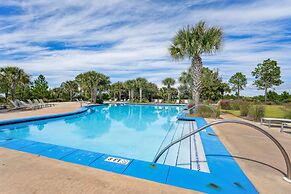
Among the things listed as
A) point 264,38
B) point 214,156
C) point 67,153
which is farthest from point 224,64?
point 67,153

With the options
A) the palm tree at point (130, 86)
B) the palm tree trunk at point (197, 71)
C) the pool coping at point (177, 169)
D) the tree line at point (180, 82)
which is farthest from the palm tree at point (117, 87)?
the pool coping at point (177, 169)

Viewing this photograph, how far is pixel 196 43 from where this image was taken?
10.8m

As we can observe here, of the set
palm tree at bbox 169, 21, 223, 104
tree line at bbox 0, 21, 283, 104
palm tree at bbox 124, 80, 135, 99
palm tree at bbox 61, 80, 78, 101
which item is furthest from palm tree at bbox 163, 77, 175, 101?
palm tree at bbox 169, 21, 223, 104

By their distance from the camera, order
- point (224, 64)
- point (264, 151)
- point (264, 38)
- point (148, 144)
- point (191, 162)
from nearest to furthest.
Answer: point (191, 162) < point (264, 151) < point (148, 144) < point (264, 38) < point (224, 64)

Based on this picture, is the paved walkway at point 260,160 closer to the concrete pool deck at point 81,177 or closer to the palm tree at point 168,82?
the concrete pool deck at point 81,177

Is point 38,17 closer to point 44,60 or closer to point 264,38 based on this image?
point 44,60

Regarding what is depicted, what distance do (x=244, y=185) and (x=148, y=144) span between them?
12.7 feet

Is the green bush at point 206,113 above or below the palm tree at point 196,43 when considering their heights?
below

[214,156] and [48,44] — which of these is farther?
[48,44]

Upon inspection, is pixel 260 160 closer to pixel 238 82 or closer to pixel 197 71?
pixel 197 71

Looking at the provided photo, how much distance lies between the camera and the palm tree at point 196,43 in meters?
10.7

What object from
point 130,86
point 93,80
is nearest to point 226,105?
point 93,80

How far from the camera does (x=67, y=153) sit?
3789 mm

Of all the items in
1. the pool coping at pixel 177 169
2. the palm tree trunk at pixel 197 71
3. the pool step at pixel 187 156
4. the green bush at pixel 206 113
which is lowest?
the pool step at pixel 187 156
